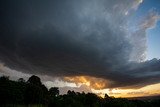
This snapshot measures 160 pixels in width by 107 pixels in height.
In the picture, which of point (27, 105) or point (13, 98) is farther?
point (27, 105)

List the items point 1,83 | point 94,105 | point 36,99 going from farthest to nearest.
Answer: point 94,105 < point 36,99 < point 1,83

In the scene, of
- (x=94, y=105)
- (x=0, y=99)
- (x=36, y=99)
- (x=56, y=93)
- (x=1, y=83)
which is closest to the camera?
(x=0, y=99)

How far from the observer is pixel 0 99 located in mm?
100500

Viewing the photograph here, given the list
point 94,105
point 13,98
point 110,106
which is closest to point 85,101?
point 94,105

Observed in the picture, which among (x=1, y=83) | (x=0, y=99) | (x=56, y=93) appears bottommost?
(x=0, y=99)

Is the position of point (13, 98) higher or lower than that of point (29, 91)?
lower

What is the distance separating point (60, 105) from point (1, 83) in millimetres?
32615

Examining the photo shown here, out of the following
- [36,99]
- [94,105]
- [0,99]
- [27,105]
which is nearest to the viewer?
[0,99]

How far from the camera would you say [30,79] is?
6683 inches

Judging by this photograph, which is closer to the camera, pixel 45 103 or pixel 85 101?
pixel 45 103

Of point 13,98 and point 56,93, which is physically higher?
point 56,93

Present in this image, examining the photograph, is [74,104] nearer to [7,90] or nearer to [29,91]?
[29,91]

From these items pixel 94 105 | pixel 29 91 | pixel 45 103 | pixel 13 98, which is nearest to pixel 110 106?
pixel 94 105

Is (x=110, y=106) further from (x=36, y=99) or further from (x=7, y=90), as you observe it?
(x=7, y=90)
